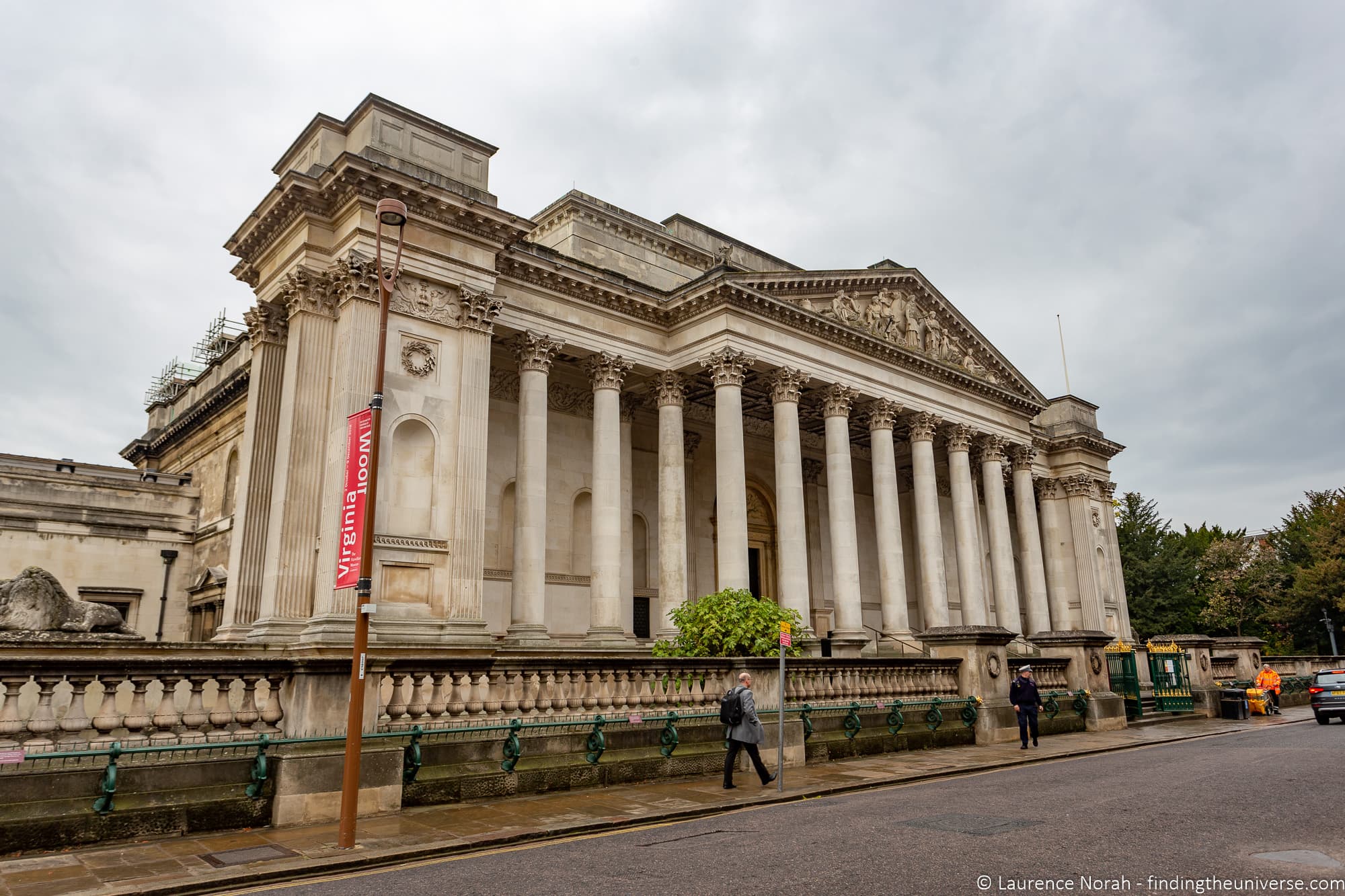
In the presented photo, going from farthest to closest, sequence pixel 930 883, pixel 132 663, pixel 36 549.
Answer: pixel 36 549, pixel 132 663, pixel 930 883

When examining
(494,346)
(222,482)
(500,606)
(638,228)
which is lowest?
(500,606)

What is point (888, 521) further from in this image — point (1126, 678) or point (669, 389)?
point (669, 389)

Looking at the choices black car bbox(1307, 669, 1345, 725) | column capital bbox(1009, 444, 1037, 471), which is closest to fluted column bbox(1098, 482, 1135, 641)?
column capital bbox(1009, 444, 1037, 471)

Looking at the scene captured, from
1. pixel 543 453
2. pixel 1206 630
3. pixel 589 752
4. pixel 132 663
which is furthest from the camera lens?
pixel 1206 630

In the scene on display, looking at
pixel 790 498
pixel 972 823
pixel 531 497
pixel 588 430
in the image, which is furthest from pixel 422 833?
pixel 588 430

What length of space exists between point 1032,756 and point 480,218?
1674cm

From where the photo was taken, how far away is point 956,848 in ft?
28.8

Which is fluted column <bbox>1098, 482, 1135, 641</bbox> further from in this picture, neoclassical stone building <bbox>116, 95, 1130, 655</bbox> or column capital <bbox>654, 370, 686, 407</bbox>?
column capital <bbox>654, 370, 686, 407</bbox>

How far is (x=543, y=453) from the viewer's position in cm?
2422

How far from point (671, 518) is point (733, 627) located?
25.5 feet

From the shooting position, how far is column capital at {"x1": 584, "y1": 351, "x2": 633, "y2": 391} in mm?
26234

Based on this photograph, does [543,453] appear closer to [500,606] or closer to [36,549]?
[500,606]

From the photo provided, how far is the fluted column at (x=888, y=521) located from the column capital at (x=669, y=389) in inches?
299

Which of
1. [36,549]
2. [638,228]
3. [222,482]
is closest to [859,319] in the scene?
[638,228]
